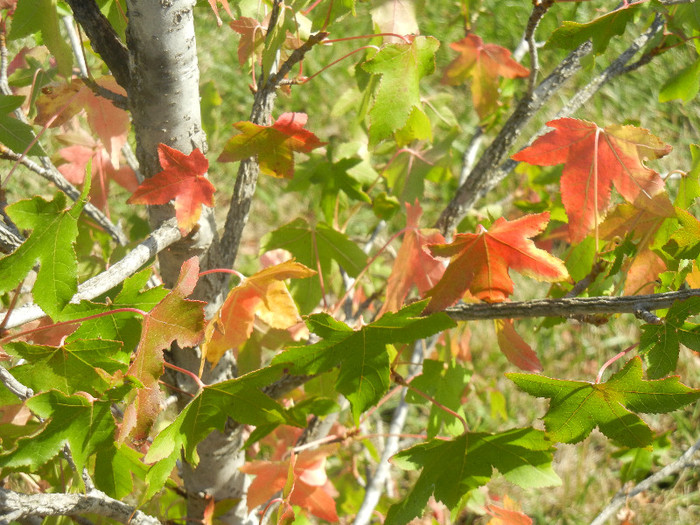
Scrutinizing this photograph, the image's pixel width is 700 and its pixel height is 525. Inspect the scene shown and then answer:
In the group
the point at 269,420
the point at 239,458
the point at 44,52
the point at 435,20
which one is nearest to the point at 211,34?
the point at 435,20

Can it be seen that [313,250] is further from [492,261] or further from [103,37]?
[103,37]

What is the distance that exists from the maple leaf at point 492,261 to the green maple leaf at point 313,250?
0.34 m

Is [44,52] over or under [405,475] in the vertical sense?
over

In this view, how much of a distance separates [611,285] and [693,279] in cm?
19

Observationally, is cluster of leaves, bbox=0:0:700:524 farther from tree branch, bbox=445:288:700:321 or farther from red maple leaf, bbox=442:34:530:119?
red maple leaf, bbox=442:34:530:119

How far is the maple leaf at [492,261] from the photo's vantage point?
94 cm

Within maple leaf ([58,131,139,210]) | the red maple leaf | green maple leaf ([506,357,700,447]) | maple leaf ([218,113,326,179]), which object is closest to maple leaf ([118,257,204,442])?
maple leaf ([218,113,326,179])

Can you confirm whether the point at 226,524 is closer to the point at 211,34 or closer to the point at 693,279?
the point at 693,279

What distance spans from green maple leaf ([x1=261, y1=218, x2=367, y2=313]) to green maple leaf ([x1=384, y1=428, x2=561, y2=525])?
1.41ft

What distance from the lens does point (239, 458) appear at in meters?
1.38

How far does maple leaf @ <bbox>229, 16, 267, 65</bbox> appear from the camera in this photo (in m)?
1.15

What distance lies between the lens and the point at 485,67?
59.5 inches

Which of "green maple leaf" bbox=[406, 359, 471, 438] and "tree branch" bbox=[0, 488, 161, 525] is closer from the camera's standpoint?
"tree branch" bbox=[0, 488, 161, 525]

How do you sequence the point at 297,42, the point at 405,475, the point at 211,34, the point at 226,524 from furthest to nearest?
the point at 211,34 → the point at 405,475 → the point at 226,524 → the point at 297,42
